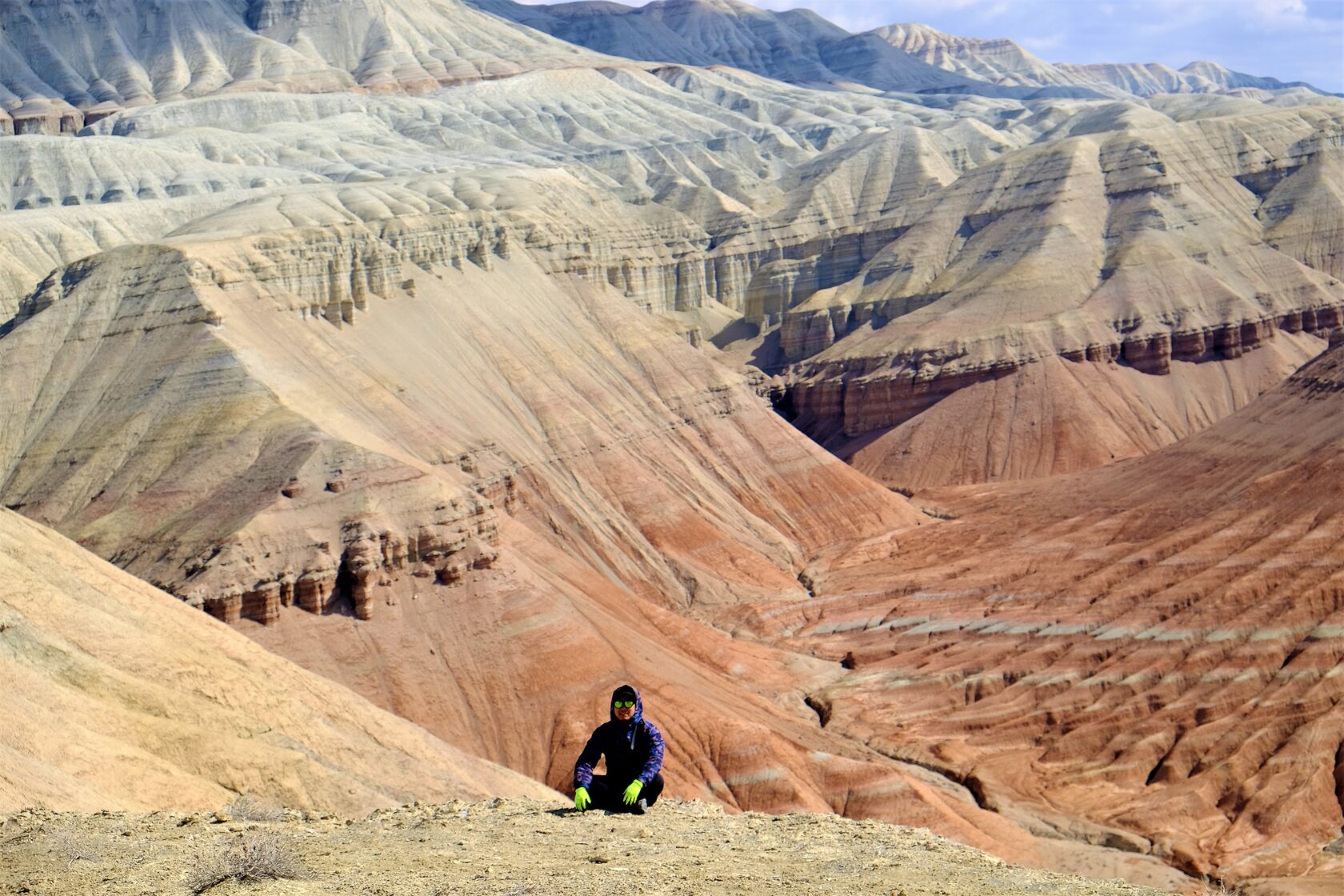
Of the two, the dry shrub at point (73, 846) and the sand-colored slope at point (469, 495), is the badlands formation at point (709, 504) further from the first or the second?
the dry shrub at point (73, 846)

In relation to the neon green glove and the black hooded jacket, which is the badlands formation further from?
the neon green glove

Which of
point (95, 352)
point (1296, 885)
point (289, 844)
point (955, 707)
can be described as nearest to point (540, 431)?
point (95, 352)

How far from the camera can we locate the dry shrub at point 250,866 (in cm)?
1691

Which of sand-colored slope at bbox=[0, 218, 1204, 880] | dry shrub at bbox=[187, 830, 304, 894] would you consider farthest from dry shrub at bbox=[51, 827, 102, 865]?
sand-colored slope at bbox=[0, 218, 1204, 880]

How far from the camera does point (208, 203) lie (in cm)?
12962

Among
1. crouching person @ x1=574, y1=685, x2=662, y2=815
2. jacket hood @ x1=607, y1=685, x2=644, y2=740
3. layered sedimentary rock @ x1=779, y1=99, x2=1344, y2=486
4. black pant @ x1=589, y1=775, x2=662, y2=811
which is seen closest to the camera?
jacket hood @ x1=607, y1=685, x2=644, y2=740

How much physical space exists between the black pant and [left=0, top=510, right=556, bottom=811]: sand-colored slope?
865 cm

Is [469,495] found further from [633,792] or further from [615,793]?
[633,792]

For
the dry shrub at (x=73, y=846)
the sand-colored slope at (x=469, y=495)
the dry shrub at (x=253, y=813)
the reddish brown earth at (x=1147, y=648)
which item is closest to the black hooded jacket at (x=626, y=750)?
the dry shrub at (x=253, y=813)

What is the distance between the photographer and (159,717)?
32594 mm

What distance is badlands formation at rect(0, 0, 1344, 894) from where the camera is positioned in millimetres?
53000

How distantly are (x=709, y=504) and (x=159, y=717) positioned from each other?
59027 mm

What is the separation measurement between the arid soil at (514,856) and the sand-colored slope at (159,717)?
5.73 metres

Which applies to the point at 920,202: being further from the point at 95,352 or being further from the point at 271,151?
the point at 95,352
